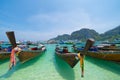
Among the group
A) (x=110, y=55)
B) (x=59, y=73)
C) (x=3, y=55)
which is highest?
(x=3, y=55)

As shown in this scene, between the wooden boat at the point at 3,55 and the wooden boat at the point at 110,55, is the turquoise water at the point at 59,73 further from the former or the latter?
the wooden boat at the point at 3,55

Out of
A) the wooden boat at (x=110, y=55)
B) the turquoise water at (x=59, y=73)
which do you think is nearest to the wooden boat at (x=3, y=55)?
the turquoise water at (x=59, y=73)

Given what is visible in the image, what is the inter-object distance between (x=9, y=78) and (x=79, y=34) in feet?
451

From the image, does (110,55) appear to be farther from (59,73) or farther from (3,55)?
(3,55)

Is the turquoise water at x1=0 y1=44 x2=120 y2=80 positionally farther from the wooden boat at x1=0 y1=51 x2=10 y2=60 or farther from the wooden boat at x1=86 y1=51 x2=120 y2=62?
the wooden boat at x1=0 y1=51 x2=10 y2=60

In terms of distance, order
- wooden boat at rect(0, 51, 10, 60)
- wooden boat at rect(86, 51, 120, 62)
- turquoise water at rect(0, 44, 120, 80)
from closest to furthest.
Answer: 1. turquoise water at rect(0, 44, 120, 80)
2. wooden boat at rect(86, 51, 120, 62)
3. wooden boat at rect(0, 51, 10, 60)

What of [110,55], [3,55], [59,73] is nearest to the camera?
[59,73]

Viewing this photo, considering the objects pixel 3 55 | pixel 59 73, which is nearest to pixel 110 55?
pixel 59 73

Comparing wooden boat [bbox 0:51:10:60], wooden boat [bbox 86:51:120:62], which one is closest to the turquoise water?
wooden boat [bbox 86:51:120:62]

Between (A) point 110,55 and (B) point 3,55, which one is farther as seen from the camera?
(B) point 3,55

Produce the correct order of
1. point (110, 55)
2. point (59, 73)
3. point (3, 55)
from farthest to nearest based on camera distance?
1. point (3, 55)
2. point (110, 55)
3. point (59, 73)

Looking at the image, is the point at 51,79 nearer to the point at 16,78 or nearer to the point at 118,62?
the point at 16,78

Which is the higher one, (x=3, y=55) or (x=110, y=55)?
(x=3, y=55)

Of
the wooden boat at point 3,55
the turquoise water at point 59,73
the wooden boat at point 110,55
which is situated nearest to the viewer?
the turquoise water at point 59,73
